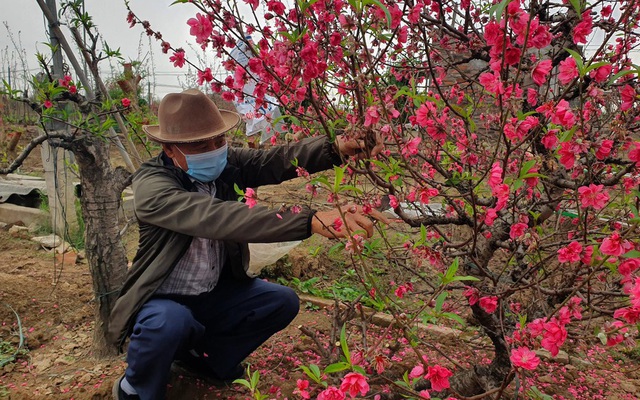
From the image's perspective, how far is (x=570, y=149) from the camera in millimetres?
1355

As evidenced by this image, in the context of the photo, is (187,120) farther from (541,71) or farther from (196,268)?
(541,71)

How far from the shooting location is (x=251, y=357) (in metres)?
3.01

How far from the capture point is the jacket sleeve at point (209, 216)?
1854mm

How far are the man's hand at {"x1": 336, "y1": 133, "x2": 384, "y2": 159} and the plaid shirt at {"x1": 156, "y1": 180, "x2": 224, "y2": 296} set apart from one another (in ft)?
3.09

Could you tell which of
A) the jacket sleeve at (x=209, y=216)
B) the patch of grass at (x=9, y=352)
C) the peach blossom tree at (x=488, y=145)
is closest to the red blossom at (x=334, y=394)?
the peach blossom tree at (x=488, y=145)

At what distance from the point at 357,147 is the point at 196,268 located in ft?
4.13

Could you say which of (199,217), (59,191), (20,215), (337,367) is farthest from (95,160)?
(20,215)

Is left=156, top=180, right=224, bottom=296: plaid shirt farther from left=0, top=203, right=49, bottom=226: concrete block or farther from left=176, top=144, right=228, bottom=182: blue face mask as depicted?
left=0, top=203, right=49, bottom=226: concrete block

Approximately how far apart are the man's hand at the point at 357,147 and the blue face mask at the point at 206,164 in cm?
74

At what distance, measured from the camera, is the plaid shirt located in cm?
250

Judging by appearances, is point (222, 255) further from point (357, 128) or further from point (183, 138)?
point (357, 128)

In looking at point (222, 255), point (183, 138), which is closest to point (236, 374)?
point (222, 255)

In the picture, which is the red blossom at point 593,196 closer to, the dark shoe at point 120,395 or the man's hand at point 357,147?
the man's hand at point 357,147

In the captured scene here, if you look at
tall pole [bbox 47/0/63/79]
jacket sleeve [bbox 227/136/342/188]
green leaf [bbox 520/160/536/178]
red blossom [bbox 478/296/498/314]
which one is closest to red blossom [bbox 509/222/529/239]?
red blossom [bbox 478/296/498/314]
